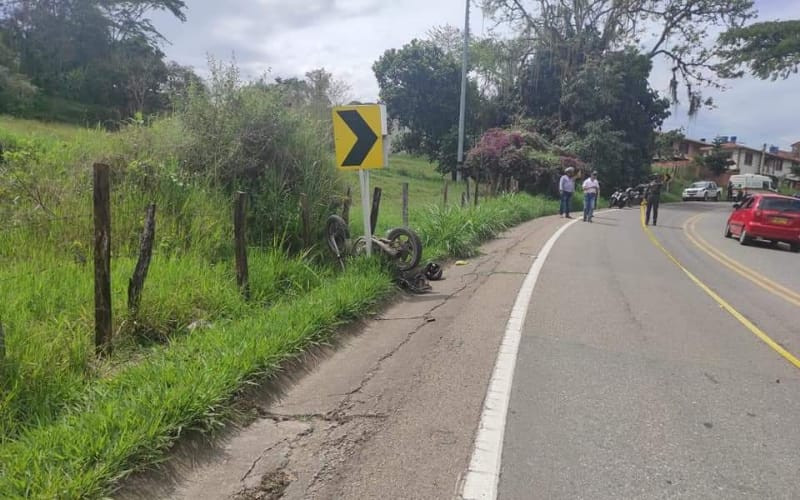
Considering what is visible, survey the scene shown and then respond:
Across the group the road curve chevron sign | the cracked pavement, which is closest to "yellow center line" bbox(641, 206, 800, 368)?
the cracked pavement

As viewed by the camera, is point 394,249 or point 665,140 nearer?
point 394,249

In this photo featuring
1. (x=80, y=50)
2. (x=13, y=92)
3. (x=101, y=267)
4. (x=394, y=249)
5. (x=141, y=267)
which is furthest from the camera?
(x=80, y=50)

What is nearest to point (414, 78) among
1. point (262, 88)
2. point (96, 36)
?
point (96, 36)

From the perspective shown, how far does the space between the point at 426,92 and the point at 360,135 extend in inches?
1492

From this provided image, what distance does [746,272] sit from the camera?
11.0 meters

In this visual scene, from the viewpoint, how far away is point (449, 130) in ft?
143

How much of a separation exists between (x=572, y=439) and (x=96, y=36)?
62.5 m

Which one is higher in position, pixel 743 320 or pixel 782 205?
pixel 782 205

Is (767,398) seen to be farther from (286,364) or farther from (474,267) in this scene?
(474,267)

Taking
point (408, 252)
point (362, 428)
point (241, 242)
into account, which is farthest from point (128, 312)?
point (408, 252)

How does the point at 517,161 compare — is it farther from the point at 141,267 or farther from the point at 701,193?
the point at 141,267

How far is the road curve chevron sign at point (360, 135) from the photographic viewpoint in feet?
25.4

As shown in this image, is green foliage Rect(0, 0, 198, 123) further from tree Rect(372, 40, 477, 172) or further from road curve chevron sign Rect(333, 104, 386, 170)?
road curve chevron sign Rect(333, 104, 386, 170)

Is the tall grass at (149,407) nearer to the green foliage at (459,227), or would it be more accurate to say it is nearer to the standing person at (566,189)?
the green foliage at (459,227)
